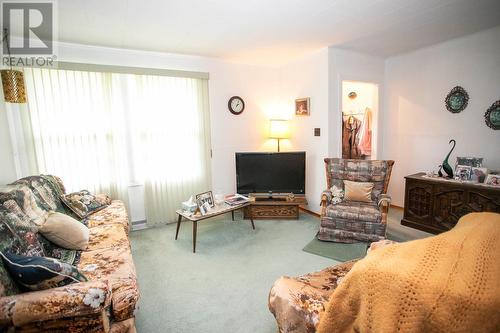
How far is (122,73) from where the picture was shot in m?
3.36

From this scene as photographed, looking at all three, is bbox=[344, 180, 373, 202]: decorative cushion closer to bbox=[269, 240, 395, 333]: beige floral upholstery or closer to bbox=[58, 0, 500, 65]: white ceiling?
bbox=[58, 0, 500, 65]: white ceiling

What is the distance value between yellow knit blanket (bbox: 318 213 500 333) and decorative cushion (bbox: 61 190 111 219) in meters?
2.77

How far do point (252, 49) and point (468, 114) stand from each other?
300 centimetres

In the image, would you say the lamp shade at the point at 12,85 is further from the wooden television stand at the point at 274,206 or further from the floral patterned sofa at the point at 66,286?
the wooden television stand at the point at 274,206

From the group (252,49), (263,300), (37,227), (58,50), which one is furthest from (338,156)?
(58,50)

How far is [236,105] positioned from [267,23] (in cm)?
169

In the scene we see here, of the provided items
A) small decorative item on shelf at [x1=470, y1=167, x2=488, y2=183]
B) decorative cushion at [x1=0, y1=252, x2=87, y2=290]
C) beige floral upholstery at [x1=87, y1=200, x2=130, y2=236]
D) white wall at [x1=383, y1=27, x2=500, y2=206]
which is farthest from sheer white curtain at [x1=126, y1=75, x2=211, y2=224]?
small decorative item on shelf at [x1=470, y1=167, x2=488, y2=183]

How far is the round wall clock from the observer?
419 centimetres

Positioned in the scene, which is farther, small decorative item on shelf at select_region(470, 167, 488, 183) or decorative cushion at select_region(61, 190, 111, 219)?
small decorative item on shelf at select_region(470, 167, 488, 183)

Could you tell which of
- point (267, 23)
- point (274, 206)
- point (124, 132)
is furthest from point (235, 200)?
point (267, 23)

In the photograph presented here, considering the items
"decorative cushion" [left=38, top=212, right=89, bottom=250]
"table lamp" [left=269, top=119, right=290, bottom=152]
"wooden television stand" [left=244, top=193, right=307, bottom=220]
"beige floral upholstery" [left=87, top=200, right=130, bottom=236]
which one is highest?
"table lamp" [left=269, top=119, right=290, bottom=152]

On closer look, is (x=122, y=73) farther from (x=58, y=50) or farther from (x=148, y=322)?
(x=148, y=322)

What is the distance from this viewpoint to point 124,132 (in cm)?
350

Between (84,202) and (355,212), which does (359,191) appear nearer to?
(355,212)
